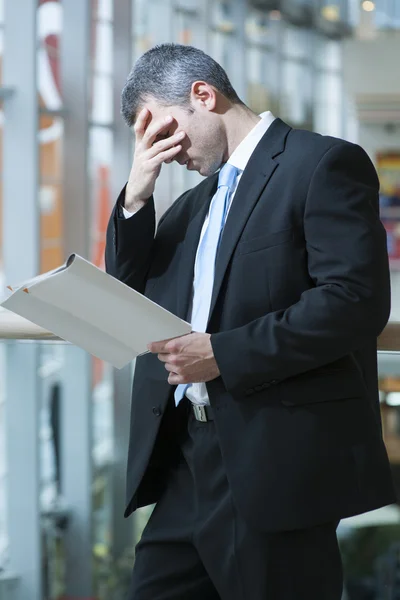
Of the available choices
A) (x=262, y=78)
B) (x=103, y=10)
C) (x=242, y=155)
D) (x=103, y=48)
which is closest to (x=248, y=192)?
(x=242, y=155)

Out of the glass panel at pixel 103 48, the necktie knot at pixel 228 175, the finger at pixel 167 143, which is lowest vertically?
the necktie knot at pixel 228 175

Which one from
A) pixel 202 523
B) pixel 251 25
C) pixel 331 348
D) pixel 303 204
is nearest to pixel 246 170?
pixel 303 204

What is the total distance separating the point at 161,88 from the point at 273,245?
40 cm

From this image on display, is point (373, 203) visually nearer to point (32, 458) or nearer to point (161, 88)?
point (161, 88)

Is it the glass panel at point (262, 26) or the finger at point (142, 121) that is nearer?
the finger at point (142, 121)

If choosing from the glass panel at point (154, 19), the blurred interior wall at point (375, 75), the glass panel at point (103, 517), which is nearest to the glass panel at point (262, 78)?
the blurred interior wall at point (375, 75)

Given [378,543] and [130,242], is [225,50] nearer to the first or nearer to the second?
[378,543]

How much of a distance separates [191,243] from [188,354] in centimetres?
33

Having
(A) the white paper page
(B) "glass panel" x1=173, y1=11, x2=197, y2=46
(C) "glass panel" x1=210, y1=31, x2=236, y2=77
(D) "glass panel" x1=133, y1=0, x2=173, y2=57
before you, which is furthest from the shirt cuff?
(C) "glass panel" x1=210, y1=31, x2=236, y2=77

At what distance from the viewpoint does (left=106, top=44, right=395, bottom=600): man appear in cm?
167

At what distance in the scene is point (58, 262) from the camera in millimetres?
8984

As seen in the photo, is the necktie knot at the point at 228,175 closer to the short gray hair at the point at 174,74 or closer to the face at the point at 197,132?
the face at the point at 197,132

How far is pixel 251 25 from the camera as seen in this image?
16109 mm

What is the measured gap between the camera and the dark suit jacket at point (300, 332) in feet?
5.41
